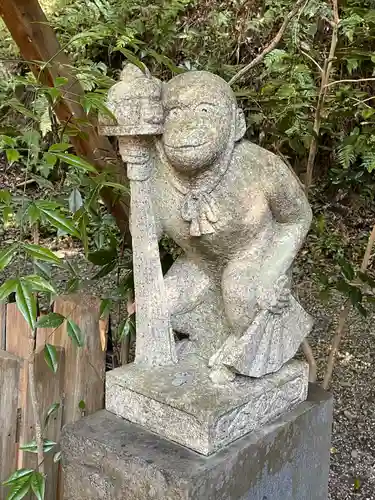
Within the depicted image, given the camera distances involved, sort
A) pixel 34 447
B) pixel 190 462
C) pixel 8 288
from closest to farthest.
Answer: pixel 8 288
pixel 190 462
pixel 34 447

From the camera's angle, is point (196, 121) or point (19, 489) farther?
point (19, 489)

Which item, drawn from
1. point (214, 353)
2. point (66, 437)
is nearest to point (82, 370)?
point (66, 437)

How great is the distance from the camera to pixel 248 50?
3.63 metres

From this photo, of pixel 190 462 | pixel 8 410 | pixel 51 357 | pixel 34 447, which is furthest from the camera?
pixel 8 410

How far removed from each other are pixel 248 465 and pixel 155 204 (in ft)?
2.08

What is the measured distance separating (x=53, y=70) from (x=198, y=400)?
109 centimetres

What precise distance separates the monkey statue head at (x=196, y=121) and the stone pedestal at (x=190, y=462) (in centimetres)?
62

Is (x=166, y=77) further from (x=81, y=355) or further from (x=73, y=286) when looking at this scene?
(x=81, y=355)

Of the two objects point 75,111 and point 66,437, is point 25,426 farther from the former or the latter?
point 75,111

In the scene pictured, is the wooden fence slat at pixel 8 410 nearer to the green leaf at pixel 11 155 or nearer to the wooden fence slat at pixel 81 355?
the wooden fence slat at pixel 81 355

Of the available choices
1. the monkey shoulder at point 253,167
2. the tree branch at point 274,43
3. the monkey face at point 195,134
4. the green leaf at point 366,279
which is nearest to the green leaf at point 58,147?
the monkey face at point 195,134

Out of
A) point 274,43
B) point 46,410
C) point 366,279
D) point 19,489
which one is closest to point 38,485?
point 19,489

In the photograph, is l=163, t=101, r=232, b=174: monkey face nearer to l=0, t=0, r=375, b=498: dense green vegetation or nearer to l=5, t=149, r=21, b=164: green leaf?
l=0, t=0, r=375, b=498: dense green vegetation

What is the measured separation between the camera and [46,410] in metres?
1.82
